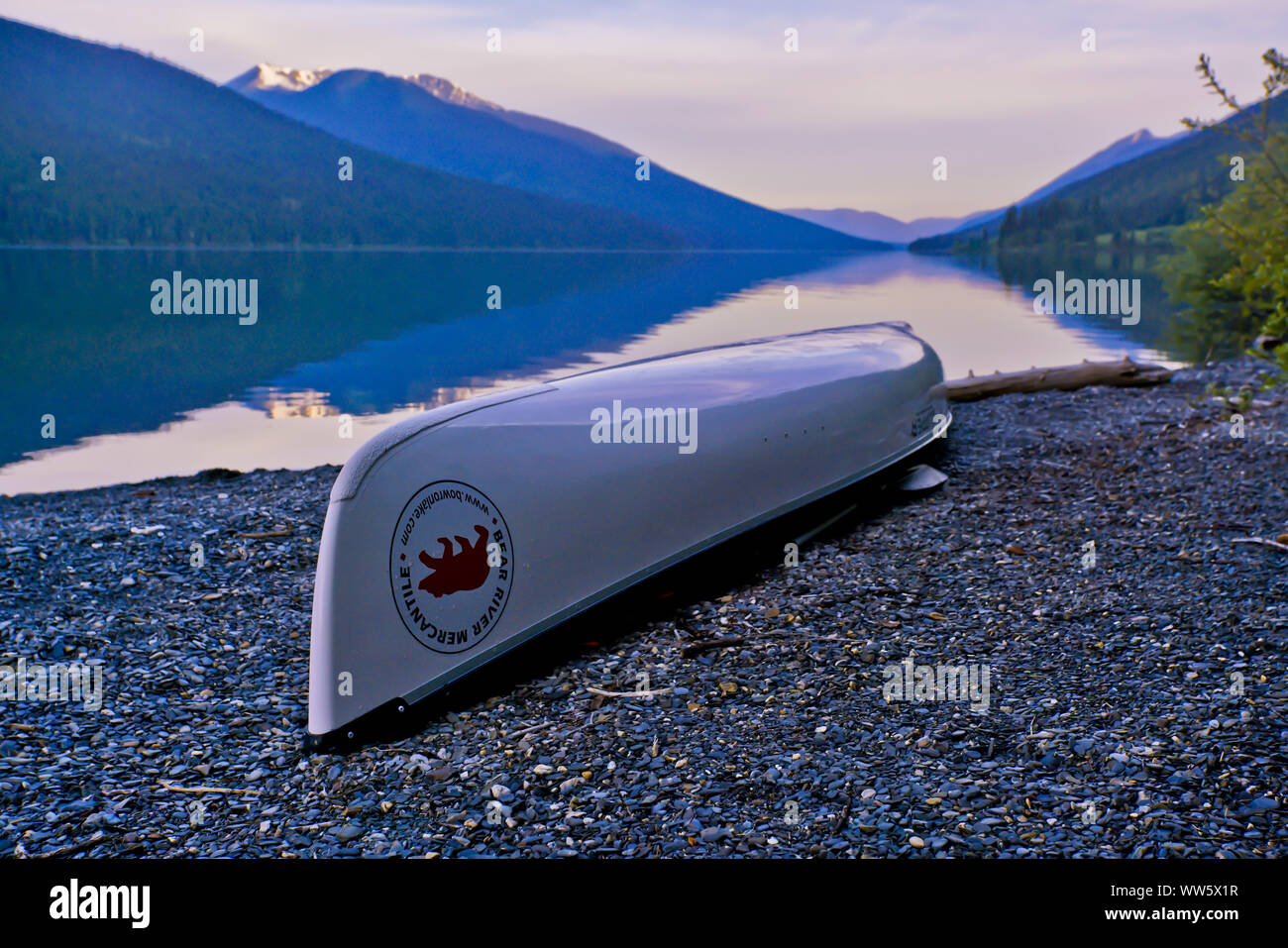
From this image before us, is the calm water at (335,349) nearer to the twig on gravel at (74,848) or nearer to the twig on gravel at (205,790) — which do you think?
the twig on gravel at (205,790)

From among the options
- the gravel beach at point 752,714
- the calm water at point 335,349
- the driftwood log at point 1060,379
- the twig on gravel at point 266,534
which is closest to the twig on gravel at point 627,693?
the gravel beach at point 752,714

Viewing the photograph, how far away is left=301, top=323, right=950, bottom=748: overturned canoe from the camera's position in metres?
3.94

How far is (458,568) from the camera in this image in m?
4.25

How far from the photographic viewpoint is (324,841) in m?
3.33

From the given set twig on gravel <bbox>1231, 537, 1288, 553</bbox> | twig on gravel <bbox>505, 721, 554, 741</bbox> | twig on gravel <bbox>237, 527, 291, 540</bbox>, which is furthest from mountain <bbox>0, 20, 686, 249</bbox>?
twig on gravel <bbox>1231, 537, 1288, 553</bbox>

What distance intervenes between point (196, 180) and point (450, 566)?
162 m

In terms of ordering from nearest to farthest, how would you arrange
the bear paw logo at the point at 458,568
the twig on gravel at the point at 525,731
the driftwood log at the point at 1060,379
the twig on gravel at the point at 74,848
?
the twig on gravel at the point at 74,848 → the twig on gravel at the point at 525,731 → the bear paw logo at the point at 458,568 → the driftwood log at the point at 1060,379

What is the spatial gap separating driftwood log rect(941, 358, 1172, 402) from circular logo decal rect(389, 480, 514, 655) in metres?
11.3

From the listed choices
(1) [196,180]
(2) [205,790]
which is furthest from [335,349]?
(1) [196,180]

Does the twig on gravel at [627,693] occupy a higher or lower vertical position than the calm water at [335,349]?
lower

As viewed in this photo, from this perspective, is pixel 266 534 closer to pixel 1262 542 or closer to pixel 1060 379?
pixel 1262 542

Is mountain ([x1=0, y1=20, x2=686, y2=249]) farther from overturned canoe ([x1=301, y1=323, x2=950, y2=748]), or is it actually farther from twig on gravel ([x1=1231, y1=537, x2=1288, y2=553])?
twig on gravel ([x1=1231, y1=537, x2=1288, y2=553])

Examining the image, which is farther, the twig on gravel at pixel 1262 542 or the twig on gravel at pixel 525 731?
the twig on gravel at pixel 1262 542

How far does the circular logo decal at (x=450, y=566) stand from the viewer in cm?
407
